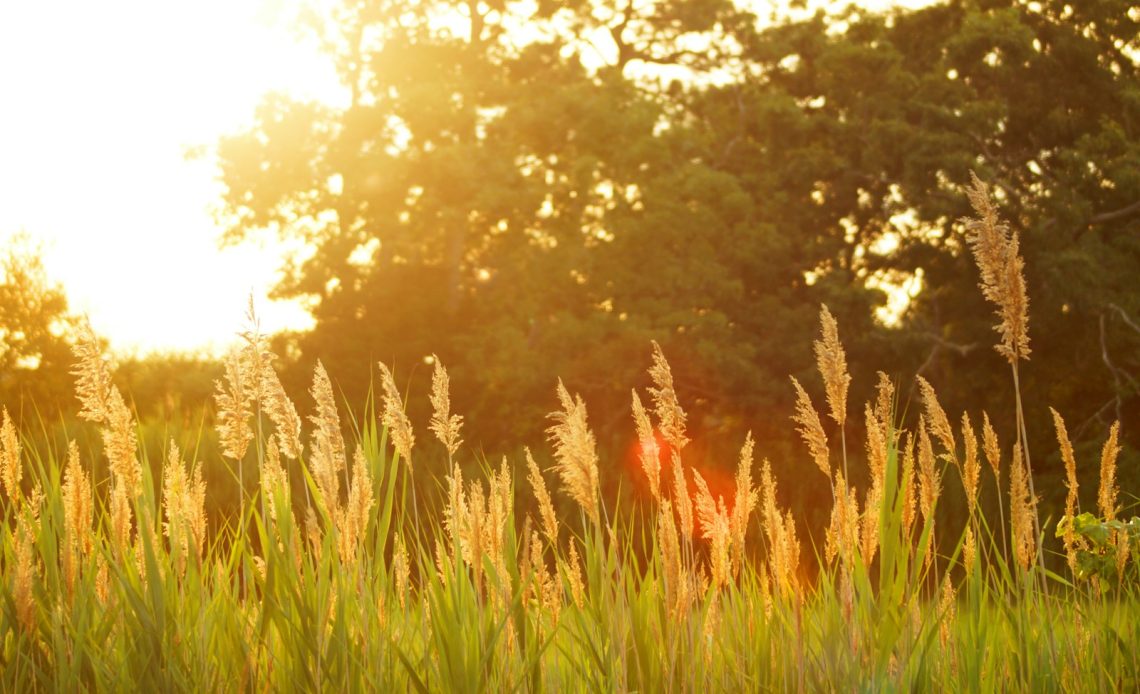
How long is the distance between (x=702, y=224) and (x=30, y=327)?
1043 cm

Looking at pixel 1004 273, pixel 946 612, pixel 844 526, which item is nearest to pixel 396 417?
pixel 844 526

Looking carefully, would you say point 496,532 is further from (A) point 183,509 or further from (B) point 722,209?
(B) point 722,209

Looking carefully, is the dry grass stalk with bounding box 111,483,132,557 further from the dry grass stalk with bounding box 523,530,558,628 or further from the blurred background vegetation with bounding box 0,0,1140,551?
the blurred background vegetation with bounding box 0,0,1140,551

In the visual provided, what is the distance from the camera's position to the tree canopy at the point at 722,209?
1822cm

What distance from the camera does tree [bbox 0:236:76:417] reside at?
62.3 ft

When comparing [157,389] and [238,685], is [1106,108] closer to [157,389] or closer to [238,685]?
[157,389]

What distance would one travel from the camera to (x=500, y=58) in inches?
839

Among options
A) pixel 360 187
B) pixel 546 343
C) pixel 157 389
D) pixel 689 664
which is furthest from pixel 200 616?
pixel 157 389

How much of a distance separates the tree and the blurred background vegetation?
0.04 m

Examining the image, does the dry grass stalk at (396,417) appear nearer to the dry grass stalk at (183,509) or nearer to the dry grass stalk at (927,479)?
the dry grass stalk at (183,509)

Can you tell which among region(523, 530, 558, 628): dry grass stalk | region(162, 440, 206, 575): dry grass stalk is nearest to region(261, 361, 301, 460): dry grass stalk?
region(162, 440, 206, 575): dry grass stalk

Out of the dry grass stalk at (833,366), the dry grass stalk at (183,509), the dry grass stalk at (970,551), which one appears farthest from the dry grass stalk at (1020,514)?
the dry grass stalk at (183,509)

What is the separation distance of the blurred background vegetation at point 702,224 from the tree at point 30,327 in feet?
0.14

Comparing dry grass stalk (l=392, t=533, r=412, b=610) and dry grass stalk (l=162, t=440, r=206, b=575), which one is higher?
dry grass stalk (l=162, t=440, r=206, b=575)
